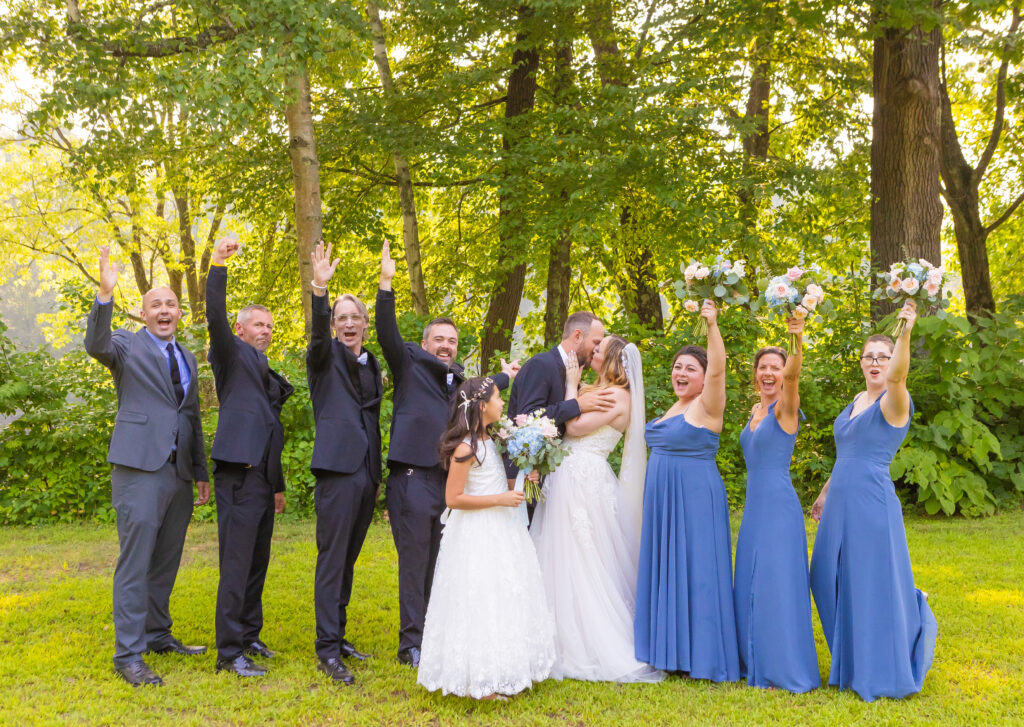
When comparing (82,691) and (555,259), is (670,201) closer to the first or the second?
(555,259)

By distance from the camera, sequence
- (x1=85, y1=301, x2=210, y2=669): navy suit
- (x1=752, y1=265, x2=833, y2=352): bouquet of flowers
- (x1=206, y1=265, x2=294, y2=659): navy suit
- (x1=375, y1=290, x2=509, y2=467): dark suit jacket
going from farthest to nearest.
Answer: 1. (x1=375, y1=290, x2=509, y2=467): dark suit jacket
2. (x1=206, y1=265, x2=294, y2=659): navy suit
3. (x1=85, y1=301, x2=210, y2=669): navy suit
4. (x1=752, y1=265, x2=833, y2=352): bouquet of flowers

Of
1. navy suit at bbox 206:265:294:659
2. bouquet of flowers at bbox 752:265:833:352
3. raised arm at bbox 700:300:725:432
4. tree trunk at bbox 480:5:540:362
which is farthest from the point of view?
tree trunk at bbox 480:5:540:362

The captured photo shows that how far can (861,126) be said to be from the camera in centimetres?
1427

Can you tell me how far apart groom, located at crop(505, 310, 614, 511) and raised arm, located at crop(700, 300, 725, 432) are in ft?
2.05

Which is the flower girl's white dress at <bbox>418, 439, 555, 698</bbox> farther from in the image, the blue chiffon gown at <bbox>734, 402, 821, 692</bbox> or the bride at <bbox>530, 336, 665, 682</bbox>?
the blue chiffon gown at <bbox>734, 402, 821, 692</bbox>

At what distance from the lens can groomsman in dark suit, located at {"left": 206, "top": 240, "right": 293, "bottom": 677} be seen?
16.7 ft

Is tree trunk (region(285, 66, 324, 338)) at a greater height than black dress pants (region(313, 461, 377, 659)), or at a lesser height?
greater

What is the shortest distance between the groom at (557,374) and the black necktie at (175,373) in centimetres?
215

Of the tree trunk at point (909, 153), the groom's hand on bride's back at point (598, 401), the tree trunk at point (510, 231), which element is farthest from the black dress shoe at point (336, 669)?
the tree trunk at point (909, 153)

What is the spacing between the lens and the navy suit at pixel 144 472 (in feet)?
16.4

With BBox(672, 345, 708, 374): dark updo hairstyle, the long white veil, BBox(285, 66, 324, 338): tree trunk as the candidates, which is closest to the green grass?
the long white veil

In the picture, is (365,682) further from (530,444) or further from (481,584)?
(530,444)

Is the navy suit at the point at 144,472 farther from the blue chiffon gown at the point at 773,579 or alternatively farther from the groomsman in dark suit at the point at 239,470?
the blue chiffon gown at the point at 773,579

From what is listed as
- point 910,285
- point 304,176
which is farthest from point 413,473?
point 304,176
